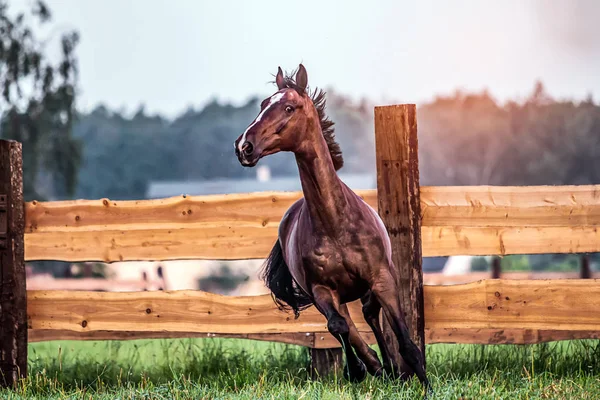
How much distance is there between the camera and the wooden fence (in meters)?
5.67

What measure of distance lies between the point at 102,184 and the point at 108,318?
39490 mm

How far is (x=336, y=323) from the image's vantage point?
4.44 m

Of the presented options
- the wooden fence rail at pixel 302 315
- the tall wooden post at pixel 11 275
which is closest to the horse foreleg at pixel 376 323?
the wooden fence rail at pixel 302 315

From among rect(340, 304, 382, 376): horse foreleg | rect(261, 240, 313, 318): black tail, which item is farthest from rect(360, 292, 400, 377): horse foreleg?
rect(261, 240, 313, 318): black tail

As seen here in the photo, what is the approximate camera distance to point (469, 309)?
5727mm

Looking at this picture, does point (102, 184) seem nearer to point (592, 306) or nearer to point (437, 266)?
point (437, 266)

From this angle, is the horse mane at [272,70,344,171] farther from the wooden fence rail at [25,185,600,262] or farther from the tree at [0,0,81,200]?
the tree at [0,0,81,200]

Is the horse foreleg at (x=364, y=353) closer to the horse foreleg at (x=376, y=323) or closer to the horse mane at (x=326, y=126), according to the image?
the horse foreleg at (x=376, y=323)

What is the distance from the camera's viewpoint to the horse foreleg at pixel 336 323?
4453mm

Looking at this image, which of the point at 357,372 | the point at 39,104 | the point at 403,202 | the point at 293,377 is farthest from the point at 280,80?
the point at 39,104

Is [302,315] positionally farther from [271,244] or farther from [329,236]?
[329,236]

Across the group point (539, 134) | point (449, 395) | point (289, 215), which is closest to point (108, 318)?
point (289, 215)

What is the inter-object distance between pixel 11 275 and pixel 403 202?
120 inches

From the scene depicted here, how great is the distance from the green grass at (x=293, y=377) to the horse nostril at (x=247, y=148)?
143 centimetres
